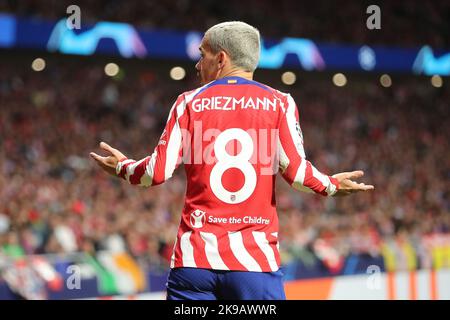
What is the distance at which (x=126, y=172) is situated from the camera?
338cm

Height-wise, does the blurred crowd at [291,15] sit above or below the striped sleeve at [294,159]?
above

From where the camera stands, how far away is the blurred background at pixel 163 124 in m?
11.0

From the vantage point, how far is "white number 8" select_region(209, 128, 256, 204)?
10.6 feet

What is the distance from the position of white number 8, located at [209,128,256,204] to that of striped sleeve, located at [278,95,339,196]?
14 cm

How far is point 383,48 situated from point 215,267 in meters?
18.9

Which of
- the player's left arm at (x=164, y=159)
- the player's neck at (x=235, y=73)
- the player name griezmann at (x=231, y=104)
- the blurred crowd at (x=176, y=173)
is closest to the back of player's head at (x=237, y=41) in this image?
the player's neck at (x=235, y=73)

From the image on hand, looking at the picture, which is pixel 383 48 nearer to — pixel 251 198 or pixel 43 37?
pixel 43 37

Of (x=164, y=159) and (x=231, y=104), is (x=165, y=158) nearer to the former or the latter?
(x=164, y=159)

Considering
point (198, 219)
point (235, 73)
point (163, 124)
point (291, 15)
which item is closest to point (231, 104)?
point (235, 73)

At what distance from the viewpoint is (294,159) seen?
3.28 m

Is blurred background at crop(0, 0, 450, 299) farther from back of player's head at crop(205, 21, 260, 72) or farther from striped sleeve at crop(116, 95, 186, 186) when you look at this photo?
back of player's head at crop(205, 21, 260, 72)

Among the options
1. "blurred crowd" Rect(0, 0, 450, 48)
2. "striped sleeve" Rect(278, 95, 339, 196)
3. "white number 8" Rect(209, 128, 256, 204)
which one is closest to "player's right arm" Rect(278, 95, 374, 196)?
"striped sleeve" Rect(278, 95, 339, 196)

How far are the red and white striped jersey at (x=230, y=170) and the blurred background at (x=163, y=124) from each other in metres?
5.71

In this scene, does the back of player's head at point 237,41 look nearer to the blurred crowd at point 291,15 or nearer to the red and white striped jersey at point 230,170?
the red and white striped jersey at point 230,170
